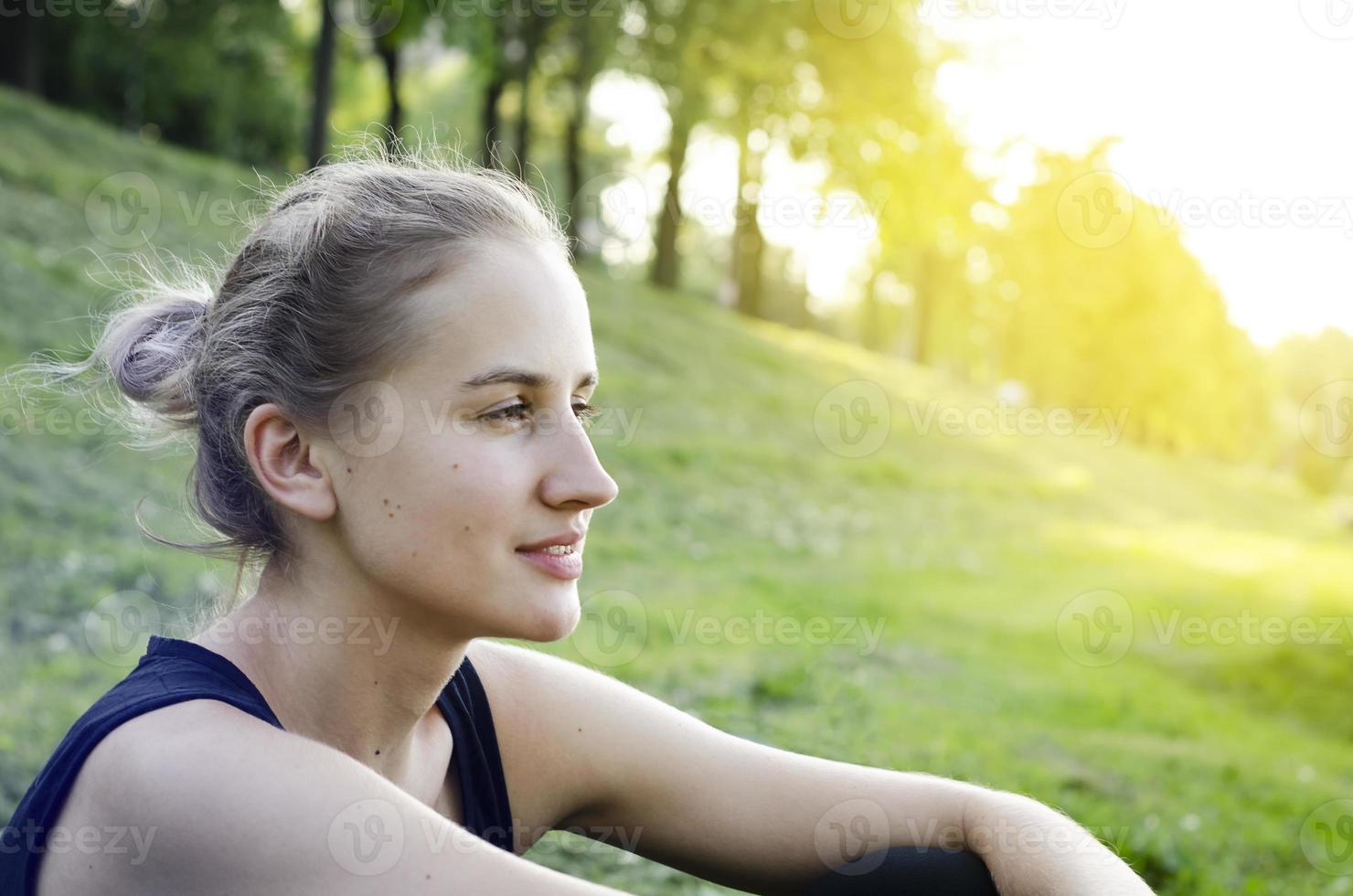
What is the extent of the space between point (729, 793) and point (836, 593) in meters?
7.02

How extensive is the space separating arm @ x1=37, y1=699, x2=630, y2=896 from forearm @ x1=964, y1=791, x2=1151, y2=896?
917 mm

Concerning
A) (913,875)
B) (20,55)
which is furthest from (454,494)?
(20,55)

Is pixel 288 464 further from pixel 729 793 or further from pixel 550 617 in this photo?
pixel 729 793

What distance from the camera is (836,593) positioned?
9.38 meters

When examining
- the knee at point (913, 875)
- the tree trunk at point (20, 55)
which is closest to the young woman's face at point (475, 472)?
the knee at point (913, 875)

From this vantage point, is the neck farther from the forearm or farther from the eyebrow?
the forearm

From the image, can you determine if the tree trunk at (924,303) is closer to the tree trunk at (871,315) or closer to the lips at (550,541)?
the tree trunk at (871,315)

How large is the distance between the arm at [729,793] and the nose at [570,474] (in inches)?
23.2

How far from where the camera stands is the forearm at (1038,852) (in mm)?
2275

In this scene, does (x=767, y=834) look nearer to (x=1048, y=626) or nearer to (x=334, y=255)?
(x=334, y=255)

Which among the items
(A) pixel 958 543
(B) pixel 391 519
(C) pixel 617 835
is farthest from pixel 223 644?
(A) pixel 958 543

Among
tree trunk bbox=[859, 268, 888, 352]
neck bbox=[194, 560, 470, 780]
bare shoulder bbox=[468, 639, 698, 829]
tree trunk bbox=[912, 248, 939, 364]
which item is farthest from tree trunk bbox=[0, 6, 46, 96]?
tree trunk bbox=[859, 268, 888, 352]

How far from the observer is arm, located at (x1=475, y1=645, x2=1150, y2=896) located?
244cm

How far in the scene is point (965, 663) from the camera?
26.7ft
